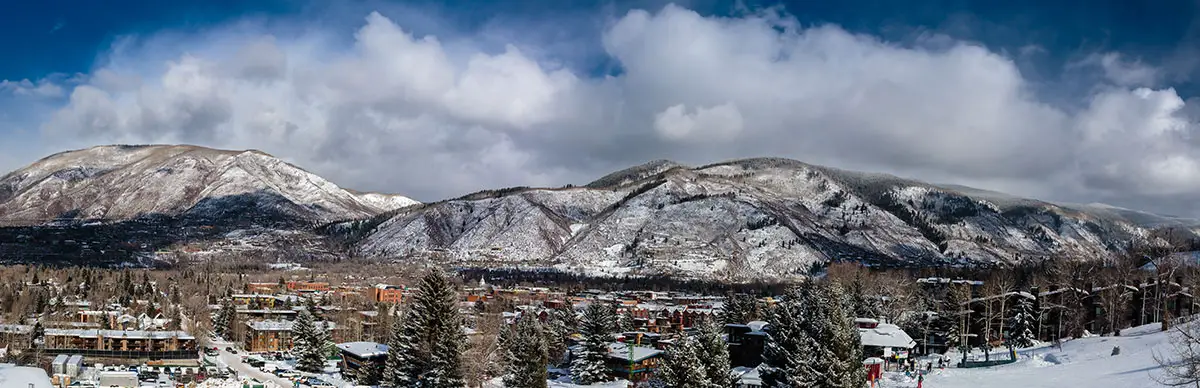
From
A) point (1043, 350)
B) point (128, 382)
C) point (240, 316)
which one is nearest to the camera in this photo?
point (1043, 350)

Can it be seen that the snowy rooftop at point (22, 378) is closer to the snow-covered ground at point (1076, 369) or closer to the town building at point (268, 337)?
the snow-covered ground at point (1076, 369)

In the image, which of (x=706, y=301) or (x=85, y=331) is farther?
(x=706, y=301)

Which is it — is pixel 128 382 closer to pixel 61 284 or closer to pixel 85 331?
pixel 85 331

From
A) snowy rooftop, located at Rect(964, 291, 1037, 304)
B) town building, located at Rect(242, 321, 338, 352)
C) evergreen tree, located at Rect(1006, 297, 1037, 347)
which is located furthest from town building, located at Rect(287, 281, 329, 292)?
evergreen tree, located at Rect(1006, 297, 1037, 347)

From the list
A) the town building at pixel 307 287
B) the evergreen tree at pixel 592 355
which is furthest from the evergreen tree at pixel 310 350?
the town building at pixel 307 287

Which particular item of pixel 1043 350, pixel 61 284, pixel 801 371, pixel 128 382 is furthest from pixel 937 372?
pixel 61 284
